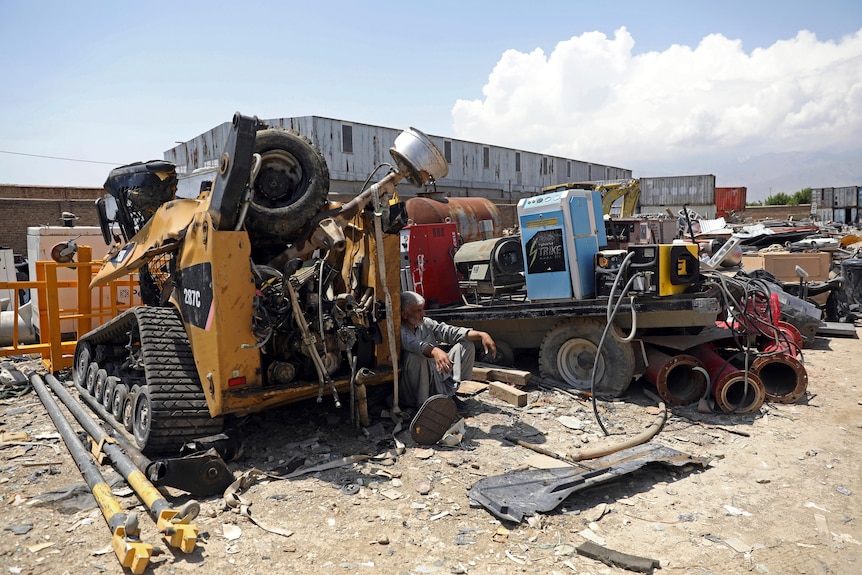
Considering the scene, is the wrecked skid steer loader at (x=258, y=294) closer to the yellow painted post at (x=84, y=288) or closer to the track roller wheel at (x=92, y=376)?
the track roller wheel at (x=92, y=376)

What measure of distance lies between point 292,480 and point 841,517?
3519 mm

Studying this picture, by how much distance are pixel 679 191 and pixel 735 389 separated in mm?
38113

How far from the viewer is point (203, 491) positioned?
13.2 feet

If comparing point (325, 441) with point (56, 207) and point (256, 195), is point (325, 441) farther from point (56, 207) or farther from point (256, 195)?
point (56, 207)

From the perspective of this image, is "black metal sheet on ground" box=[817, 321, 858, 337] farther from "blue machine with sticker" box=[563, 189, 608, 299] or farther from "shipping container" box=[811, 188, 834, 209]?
"shipping container" box=[811, 188, 834, 209]

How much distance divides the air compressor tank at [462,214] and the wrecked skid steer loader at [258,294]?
218 inches

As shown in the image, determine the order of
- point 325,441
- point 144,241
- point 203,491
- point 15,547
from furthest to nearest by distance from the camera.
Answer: point 144,241
point 325,441
point 203,491
point 15,547

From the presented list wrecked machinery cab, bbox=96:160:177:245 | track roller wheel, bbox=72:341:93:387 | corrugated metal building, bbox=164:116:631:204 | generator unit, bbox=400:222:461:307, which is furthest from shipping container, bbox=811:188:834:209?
track roller wheel, bbox=72:341:93:387

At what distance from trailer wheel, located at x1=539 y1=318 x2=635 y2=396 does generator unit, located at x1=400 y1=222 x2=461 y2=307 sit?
1.71 meters

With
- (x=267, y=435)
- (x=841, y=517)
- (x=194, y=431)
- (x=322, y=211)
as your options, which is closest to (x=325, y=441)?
(x=267, y=435)

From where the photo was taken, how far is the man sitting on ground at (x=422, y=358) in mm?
5469

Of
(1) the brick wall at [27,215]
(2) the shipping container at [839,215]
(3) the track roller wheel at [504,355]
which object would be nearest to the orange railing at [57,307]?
(3) the track roller wheel at [504,355]

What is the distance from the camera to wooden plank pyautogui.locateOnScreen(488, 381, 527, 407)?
6027 millimetres

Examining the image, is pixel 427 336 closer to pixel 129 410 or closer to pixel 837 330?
pixel 129 410
